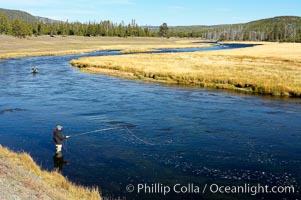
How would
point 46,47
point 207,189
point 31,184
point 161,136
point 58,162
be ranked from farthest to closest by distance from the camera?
1. point 46,47
2. point 161,136
3. point 58,162
4. point 207,189
5. point 31,184

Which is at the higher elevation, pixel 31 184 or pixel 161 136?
pixel 31 184

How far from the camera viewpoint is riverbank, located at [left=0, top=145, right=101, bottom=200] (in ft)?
37.9

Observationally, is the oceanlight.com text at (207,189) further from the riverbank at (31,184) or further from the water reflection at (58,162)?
the water reflection at (58,162)

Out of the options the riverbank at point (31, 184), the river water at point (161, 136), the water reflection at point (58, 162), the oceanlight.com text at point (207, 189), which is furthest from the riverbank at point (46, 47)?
Answer: the oceanlight.com text at point (207, 189)

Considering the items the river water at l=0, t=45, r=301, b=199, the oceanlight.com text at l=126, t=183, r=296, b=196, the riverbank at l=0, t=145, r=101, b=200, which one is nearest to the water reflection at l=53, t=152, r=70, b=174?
the river water at l=0, t=45, r=301, b=199

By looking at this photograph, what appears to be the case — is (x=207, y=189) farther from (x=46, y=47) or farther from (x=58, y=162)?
(x=46, y=47)

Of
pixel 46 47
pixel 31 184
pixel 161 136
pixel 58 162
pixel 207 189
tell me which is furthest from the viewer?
pixel 46 47

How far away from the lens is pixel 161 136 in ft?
74.3

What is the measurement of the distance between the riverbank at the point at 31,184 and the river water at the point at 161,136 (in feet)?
4.66

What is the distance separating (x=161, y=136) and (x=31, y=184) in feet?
37.0

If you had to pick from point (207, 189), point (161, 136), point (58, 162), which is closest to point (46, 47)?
point (161, 136)

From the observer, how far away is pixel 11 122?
26.0 m

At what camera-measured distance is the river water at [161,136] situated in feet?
53.6

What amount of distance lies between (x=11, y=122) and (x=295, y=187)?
20.1 metres
